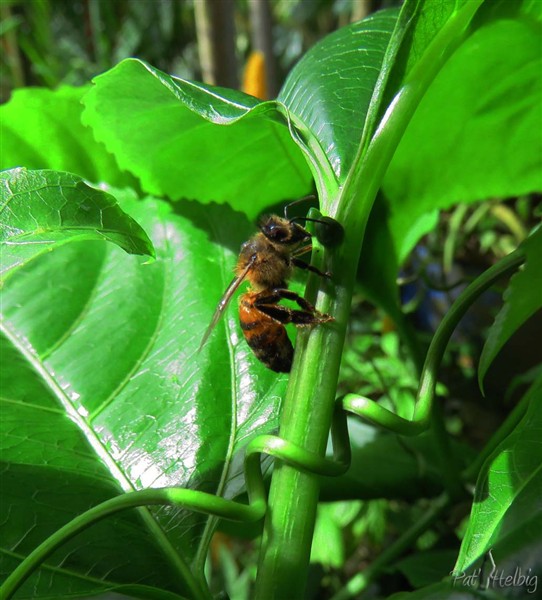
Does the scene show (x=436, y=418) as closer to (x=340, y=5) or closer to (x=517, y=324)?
(x=517, y=324)

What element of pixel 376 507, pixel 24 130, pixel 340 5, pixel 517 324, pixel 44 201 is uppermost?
pixel 340 5

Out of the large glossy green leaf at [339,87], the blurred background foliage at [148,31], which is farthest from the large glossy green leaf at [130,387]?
the blurred background foliage at [148,31]

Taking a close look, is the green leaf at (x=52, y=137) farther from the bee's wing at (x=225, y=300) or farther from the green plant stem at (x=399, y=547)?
the green plant stem at (x=399, y=547)

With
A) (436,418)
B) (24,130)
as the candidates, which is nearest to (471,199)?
(436,418)

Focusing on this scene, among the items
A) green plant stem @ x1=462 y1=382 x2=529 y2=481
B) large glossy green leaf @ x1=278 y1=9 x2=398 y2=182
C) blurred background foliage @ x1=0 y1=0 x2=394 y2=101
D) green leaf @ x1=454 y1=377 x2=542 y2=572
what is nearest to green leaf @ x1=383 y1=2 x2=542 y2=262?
large glossy green leaf @ x1=278 y1=9 x2=398 y2=182

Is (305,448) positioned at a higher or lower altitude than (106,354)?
lower

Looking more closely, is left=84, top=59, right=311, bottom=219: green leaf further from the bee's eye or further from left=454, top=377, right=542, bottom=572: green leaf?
left=454, top=377, right=542, bottom=572: green leaf
